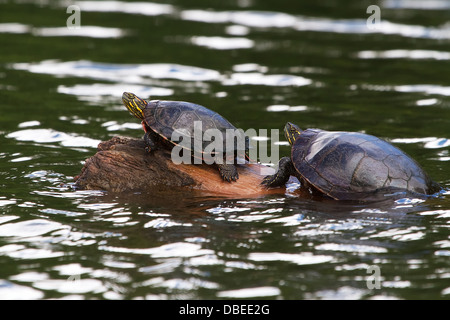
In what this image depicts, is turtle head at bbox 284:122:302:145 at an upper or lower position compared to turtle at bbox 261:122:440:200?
upper

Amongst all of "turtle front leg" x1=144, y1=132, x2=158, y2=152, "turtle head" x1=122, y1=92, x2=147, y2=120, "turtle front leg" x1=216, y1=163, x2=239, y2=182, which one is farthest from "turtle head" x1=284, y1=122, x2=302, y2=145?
"turtle head" x1=122, y1=92, x2=147, y2=120

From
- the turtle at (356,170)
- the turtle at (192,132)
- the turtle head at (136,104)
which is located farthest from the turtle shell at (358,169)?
the turtle head at (136,104)

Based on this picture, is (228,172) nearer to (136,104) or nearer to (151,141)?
(151,141)

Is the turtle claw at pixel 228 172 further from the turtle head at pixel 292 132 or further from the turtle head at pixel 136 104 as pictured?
the turtle head at pixel 136 104

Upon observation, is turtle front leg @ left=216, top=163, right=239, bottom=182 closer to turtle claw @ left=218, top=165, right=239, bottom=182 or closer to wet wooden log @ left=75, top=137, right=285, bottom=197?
turtle claw @ left=218, top=165, right=239, bottom=182

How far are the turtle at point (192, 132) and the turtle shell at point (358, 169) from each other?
2.33 ft

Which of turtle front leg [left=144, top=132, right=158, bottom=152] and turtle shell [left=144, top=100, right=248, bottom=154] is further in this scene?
turtle front leg [left=144, top=132, right=158, bottom=152]

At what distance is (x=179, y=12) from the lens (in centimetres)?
1842

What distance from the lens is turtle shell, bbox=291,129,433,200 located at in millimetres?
→ 6531

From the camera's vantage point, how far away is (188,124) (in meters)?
6.95

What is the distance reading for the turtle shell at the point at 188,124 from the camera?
688 centimetres

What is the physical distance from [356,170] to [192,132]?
69.4 inches

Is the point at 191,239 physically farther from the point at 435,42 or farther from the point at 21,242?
the point at 435,42

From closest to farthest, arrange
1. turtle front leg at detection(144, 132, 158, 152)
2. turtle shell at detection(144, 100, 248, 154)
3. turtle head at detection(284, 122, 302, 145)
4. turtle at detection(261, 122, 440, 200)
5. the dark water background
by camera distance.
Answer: the dark water background
turtle at detection(261, 122, 440, 200)
turtle shell at detection(144, 100, 248, 154)
turtle front leg at detection(144, 132, 158, 152)
turtle head at detection(284, 122, 302, 145)
